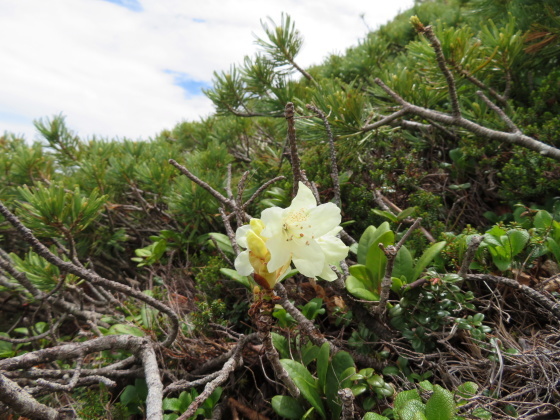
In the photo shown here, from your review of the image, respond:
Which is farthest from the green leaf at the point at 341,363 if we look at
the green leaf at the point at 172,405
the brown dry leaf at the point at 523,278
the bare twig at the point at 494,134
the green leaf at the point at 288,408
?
the bare twig at the point at 494,134

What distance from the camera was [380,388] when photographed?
106cm

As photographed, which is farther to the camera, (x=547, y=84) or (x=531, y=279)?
(x=547, y=84)

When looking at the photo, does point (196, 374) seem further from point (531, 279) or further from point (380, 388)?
point (531, 279)

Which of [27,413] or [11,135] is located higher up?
[11,135]

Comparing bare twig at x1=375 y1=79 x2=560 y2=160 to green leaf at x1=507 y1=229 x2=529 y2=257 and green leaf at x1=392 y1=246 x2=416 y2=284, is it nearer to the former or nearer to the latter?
green leaf at x1=507 y1=229 x2=529 y2=257

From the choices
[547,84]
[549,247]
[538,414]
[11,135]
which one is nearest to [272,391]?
[538,414]

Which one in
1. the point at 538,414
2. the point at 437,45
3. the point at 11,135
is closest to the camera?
the point at 538,414

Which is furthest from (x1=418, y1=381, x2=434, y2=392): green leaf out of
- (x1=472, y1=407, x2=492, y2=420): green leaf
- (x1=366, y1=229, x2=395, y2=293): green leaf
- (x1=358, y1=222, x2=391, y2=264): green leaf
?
(x1=358, y1=222, x2=391, y2=264): green leaf

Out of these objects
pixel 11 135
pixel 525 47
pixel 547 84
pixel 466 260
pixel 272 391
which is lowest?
pixel 272 391

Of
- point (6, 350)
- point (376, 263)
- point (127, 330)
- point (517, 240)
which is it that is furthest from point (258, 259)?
point (6, 350)

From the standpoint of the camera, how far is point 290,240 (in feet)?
2.64

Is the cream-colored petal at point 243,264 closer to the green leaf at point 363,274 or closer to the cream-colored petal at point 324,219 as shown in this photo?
the cream-colored petal at point 324,219

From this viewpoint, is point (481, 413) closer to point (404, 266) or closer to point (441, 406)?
point (441, 406)

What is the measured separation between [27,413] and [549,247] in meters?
1.86
